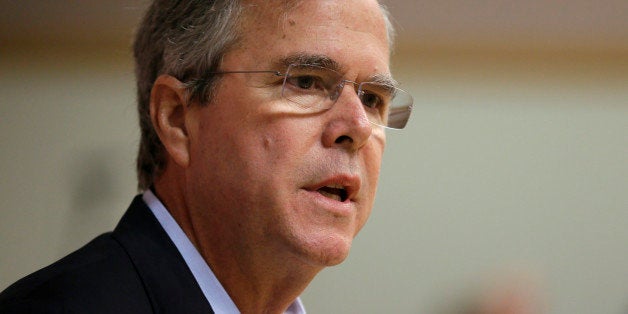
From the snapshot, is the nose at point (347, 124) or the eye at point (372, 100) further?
the eye at point (372, 100)

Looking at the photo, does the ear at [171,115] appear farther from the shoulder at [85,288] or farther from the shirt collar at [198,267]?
the shoulder at [85,288]

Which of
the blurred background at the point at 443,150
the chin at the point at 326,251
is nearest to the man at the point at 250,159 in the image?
the chin at the point at 326,251

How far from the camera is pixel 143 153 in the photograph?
1781 millimetres

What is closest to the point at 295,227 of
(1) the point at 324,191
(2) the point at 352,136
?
(1) the point at 324,191

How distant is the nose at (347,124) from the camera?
1.48 metres

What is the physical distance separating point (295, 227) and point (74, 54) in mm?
1625

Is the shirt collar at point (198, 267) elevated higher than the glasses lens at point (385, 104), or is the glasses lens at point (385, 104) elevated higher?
the glasses lens at point (385, 104)

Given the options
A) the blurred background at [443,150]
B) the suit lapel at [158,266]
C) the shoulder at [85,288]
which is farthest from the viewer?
the blurred background at [443,150]

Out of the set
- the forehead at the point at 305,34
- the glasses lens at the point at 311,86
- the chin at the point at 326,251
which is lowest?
the chin at the point at 326,251

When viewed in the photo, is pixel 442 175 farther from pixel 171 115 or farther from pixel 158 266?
pixel 158 266

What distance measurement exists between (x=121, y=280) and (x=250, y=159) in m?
0.33

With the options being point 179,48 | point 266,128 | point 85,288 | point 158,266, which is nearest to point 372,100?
point 266,128

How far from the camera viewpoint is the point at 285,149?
1.46 metres

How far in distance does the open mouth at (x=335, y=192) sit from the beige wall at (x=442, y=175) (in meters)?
1.33
